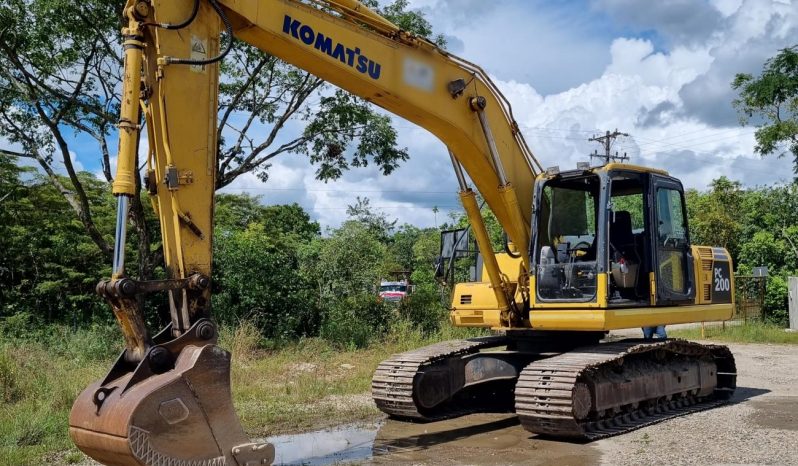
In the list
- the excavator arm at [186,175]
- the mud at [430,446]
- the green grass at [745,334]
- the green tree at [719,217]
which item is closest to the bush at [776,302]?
the green grass at [745,334]

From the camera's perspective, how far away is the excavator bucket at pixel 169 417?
4.94 m

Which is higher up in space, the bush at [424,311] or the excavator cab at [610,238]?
the excavator cab at [610,238]

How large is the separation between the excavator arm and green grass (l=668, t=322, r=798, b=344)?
14.9 metres

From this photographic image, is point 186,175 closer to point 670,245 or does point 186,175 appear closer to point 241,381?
point 670,245

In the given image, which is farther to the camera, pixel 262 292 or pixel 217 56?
pixel 262 292

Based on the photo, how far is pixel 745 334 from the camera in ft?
66.8

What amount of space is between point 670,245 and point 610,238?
3.15 ft

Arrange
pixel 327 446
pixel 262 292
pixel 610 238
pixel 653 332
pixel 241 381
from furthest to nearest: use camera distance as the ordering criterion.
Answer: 1. pixel 262 292
2. pixel 653 332
3. pixel 241 381
4. pixel 610 238
5. pixel 327 446

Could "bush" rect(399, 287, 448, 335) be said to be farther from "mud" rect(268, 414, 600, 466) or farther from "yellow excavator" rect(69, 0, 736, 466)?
"mud" rect(268, 414, 600, 466)

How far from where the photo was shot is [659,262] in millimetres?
9359

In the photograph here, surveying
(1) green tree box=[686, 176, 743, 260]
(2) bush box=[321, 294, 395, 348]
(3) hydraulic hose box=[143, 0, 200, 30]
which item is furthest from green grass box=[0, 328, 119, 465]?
(1) green tree box=[686, 176, 743, 260]

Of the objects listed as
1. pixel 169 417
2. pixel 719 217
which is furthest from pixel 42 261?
pixel 719 217

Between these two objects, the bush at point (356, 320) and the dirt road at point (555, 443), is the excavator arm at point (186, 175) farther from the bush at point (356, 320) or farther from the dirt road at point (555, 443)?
the bush at point (356, 320)

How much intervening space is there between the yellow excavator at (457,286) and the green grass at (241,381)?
140 cm
